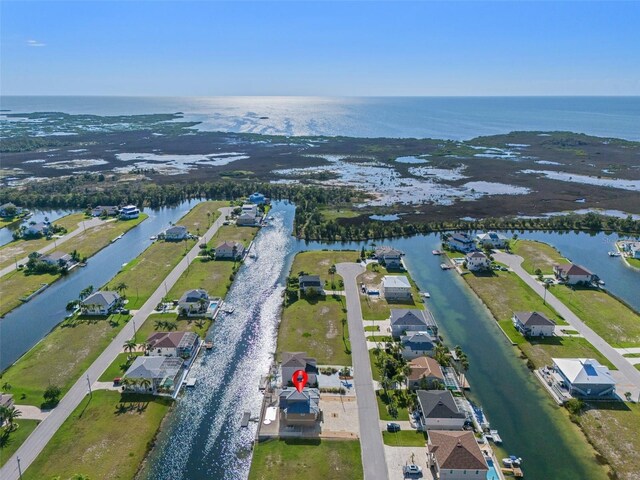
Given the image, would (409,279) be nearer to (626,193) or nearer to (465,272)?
(465,272)

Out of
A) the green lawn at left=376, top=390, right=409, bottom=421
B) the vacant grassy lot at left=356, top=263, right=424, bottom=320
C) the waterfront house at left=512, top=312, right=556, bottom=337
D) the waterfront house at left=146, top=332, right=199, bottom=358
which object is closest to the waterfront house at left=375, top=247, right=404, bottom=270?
the vacant grassy lot at left=356, top=263, right=424, bottom=320

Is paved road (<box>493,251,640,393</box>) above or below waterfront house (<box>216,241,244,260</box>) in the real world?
below

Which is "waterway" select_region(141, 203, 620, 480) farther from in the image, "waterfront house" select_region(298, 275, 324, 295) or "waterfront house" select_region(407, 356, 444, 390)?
"waterfront house" select_region(407, 356, 444, 390)

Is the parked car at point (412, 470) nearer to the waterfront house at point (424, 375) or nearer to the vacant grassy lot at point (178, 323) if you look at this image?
the waterfront house at point (424, 375)

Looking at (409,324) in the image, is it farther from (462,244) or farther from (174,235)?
(174,235)

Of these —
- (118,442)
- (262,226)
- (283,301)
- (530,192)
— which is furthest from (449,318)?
(530,192)

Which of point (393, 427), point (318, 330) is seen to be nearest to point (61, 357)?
point (318, 330)

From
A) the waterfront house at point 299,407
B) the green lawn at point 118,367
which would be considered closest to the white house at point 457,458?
the waterfront house at point 299,407

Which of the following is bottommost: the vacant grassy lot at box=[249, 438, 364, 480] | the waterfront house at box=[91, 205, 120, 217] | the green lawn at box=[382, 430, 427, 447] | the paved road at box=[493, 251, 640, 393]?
the vacant grassy lot at box=[249, 438, 364, 480]
